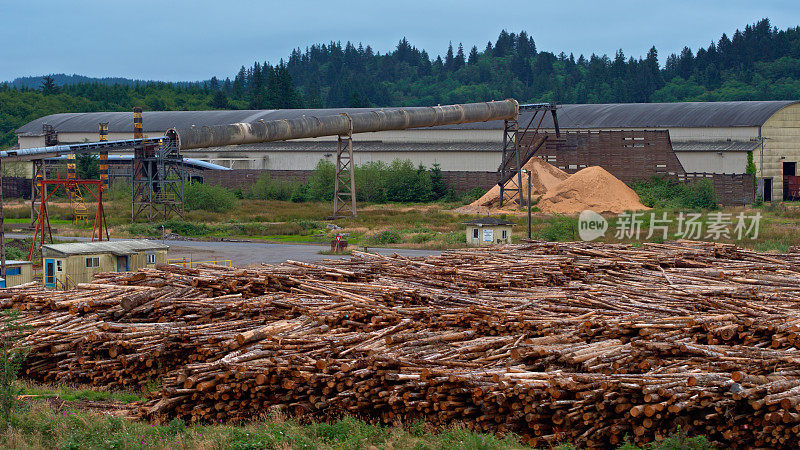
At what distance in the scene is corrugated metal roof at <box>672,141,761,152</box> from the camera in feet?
216

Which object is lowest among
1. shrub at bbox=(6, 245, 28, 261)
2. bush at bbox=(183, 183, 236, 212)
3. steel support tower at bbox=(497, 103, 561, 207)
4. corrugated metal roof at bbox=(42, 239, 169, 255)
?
shrub at bbox=(6, 245, 28, 261)

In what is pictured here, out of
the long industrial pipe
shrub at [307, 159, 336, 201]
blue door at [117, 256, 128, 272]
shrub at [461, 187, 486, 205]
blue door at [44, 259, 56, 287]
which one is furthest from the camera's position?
shrub at [307, 159, 336, 201]

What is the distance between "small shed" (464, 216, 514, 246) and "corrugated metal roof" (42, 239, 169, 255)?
17.4 meters

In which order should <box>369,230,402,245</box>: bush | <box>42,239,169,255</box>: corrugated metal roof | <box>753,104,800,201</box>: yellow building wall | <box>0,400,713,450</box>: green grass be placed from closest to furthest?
<box>0,400,713,450</box>: green grass < <box>42,239,169,255</box>: corrugated metal roof < <box>369,230,402,245</box>: bush < <box>753,104,800,201</box>: yellow building wall

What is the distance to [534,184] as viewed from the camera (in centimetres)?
6550

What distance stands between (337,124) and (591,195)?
21122 mm

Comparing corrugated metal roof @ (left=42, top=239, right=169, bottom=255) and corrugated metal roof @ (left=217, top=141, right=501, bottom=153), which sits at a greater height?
corrugated metal roof @ (left=217, top=141, right=501, bottom=153)

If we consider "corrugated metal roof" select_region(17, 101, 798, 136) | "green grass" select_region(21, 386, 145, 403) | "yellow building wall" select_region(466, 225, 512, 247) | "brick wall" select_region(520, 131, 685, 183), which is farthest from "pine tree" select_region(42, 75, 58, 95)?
"green grass" select_region(21, 386, 145, 403)

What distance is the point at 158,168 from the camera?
57.6 m

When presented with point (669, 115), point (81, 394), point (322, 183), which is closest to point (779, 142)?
point (669, 115)

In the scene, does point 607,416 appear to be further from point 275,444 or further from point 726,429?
point 275,444

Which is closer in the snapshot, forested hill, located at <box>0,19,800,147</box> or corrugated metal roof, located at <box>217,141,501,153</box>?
corrugated metal roof, located at <box>217,141,501,153</box>

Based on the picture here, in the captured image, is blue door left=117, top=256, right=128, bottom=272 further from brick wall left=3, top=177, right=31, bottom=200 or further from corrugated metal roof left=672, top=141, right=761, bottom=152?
brick wall left=3, top=177, right=31, bottom=200

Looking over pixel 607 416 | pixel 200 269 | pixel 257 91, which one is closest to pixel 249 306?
pixel 200 269
